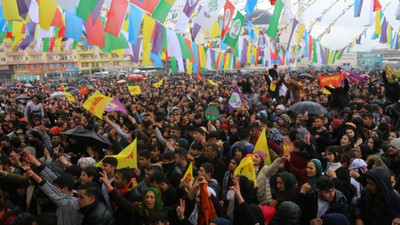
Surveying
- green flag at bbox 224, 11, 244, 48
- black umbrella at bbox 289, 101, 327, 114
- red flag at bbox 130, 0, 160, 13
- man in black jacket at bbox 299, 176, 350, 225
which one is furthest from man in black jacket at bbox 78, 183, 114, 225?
green flag at bbox 224, 11, 244, 48

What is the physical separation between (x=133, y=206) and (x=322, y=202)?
1.81m

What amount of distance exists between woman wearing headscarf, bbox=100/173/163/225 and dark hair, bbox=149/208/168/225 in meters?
0.29

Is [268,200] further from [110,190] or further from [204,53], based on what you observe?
[204,53]

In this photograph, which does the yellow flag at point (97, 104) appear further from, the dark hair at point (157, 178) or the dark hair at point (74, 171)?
the dark hair at point (157, 178)

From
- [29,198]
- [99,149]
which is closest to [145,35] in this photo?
[99,149]

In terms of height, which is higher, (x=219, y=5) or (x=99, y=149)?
(x=219, y=5)

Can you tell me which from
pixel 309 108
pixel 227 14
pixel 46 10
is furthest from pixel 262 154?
pixel 227 14

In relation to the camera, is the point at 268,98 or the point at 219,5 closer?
the point at 219,5

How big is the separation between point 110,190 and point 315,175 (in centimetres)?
218

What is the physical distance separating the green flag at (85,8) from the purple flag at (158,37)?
246 centimetres

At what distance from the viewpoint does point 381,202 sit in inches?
143

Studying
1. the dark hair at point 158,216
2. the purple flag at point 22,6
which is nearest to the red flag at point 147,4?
the purple flag at point 22,6

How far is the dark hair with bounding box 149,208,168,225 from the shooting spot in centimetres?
332

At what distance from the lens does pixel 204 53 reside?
1209 cm
